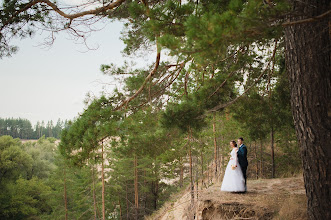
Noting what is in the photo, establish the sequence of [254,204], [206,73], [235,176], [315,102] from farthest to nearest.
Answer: [206,73] < [235,176] < [254,204] < [315,102]

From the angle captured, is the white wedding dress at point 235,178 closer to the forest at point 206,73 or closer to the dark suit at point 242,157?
the dark suit at point 242,157

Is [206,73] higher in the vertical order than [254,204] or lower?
higher

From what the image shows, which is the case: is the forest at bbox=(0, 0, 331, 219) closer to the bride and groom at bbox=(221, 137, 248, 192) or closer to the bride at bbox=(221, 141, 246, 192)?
the bride and groom at bbox=(221, 137, 248, 192)

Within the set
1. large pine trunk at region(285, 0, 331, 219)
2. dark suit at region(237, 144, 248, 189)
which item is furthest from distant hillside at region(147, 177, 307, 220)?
large pine trunk at region(285, 0, 331, 219)

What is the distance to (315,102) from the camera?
155 inches

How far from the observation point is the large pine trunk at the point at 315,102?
153 inches

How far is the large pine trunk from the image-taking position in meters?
3.89

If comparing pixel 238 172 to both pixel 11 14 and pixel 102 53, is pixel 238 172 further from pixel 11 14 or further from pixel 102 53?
pixel 11 14

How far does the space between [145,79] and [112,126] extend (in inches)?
61.0

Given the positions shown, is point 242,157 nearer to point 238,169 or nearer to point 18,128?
point 238,169

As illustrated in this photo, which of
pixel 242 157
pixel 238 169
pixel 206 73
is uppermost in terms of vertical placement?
pixel 206 73

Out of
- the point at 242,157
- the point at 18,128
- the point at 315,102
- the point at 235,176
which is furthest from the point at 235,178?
the point at 18,128

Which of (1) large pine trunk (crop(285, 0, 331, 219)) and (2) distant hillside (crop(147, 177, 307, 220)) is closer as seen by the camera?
(1) large pine trunk (crop(285, 0, 331, 219))

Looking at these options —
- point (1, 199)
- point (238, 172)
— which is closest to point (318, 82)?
point (238, 172)
